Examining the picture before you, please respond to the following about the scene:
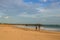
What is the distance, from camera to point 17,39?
7051 millimetres

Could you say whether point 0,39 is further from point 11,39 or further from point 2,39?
point 11,39

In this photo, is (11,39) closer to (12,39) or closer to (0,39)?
(12,39)

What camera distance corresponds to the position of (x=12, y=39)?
688 cm

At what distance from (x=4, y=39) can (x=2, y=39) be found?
0.11 meters

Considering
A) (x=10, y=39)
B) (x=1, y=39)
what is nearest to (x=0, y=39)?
(x=1, y=39)

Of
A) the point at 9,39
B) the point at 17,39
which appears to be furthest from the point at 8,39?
the point at 17,39

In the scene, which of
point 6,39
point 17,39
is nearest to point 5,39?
point 6,39

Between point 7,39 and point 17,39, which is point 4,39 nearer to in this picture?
point 7,39

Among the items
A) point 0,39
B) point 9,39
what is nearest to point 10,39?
point 9,39

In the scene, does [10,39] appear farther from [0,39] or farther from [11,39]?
[0,39]

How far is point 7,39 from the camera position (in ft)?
22.5

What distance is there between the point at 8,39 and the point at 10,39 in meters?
0.10

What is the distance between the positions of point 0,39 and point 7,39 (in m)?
0.36

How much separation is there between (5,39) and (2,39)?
0.51ft
